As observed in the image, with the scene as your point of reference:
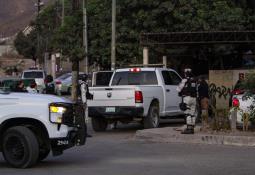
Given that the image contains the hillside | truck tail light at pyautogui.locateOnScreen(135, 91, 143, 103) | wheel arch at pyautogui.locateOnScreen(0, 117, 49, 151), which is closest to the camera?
wheel arch at pyautogui.locateOnScreen(0, 117, 49, 151)

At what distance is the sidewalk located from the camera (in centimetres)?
1573

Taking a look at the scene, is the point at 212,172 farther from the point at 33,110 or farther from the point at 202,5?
the point at 202,5

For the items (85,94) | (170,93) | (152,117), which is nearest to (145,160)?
(152,117)

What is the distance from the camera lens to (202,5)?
122 feet

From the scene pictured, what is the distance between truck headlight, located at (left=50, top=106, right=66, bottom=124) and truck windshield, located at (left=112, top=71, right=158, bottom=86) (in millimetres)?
9423

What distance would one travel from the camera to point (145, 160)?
43.7ft

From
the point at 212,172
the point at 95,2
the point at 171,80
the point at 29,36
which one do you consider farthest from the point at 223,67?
the point at 29,36

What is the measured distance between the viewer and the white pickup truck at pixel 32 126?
1185 centimetres

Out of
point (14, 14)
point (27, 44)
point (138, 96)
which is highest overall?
point (14, 14)

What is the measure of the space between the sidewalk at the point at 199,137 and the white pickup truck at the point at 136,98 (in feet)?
6.30

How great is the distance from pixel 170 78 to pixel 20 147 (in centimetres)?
1052

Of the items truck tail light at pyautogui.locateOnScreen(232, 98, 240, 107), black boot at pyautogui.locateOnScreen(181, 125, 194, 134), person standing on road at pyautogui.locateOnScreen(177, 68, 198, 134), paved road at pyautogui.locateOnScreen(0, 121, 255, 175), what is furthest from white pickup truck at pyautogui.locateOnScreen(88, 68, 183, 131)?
truck tail light at pyautogui.locateOnScreen(232, 98, 240, 107)

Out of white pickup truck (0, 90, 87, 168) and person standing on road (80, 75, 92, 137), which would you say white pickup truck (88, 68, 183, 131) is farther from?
white pickup truck (0, 90, 87, 168)

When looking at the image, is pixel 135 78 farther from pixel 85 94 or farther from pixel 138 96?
pixel 138 96
